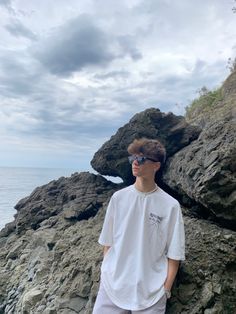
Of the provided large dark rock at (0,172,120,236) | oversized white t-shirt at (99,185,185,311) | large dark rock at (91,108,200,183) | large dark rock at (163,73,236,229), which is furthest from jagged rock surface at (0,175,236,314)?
oversized white t-shirt at (99,185,185,311)

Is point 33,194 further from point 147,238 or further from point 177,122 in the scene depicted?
point 147,238

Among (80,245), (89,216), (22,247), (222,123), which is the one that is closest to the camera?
(222,123)

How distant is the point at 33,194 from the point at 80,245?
4403 mm

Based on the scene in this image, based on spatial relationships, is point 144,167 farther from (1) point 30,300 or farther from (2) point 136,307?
(1) point 30,300

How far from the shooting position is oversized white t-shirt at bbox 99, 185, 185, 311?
3617 mm

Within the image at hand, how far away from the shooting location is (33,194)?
1075 centimetres

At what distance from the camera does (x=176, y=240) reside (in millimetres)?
3680

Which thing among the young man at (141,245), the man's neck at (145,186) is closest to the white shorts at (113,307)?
the young man at (141,245)

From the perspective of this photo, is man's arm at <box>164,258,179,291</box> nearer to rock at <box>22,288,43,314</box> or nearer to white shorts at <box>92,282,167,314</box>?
white shorts at <box>92,282,167,314</box>

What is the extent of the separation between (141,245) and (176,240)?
0.36 metres

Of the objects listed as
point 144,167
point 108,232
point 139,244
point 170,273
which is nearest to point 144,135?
point 144,167

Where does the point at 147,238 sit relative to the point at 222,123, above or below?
below

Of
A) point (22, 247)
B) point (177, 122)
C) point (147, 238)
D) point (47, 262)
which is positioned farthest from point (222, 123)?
point (22, 247)

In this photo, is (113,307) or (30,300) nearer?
(113,307)
